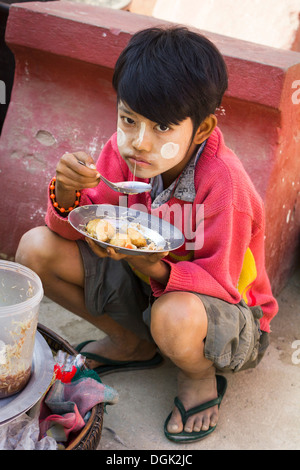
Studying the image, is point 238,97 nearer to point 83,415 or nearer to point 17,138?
point 17,138

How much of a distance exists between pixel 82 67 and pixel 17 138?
465 mm

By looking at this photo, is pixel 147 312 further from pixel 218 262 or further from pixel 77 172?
pixel 77 172

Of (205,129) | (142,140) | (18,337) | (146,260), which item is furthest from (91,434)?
(205,129)

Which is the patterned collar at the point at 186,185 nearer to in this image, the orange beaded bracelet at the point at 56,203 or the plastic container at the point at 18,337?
the orange beaded bracelet at the point at 56,203

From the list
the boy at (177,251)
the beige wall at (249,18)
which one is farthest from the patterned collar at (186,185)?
the beige wall at (249,18)

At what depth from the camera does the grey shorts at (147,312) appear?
1786 millimetres

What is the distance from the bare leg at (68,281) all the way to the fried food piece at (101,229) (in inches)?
10.6

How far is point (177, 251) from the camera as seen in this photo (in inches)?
78.0

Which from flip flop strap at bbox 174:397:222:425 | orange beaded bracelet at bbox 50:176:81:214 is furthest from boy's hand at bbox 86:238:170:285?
flip flop strap at bbox 174:397:222:425

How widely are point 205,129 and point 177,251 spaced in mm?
440

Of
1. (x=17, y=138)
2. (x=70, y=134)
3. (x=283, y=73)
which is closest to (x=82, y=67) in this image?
(x=70, y=134)

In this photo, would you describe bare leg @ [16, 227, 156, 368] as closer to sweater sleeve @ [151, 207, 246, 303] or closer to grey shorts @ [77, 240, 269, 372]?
grey shorts @ [77, 240, 269, 372]

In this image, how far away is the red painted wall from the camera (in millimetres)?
2199

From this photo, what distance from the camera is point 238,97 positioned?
86.2 inches
